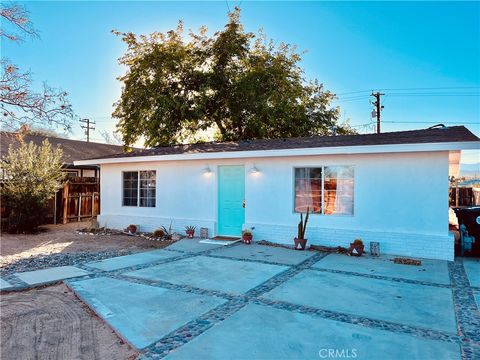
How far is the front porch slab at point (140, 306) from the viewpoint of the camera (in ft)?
12.8

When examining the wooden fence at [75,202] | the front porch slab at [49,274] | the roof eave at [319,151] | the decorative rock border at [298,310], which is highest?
the roof eave at [319,151]

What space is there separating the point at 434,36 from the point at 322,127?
803 centimetres

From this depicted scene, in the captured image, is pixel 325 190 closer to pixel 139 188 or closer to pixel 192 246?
pixel 192 246

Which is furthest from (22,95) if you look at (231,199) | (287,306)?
(231,199)

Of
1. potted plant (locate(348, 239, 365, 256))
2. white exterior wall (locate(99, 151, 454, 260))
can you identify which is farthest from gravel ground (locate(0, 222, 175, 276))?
potted plant (locate(348, 239, 365, 256))

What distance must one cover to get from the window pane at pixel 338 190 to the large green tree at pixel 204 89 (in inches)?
357

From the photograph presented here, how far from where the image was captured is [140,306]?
470 centimetres

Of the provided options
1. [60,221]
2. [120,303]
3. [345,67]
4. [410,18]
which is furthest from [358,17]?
[60,221]

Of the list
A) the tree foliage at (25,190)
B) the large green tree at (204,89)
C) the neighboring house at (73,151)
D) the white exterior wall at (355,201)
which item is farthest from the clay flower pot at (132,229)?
the large green tree at (204,89)

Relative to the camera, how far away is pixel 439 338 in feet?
12.3

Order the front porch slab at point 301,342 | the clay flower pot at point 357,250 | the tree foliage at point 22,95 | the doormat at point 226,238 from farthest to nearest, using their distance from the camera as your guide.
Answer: the doormat at point 226,238 → the clay flower pot at point 357,250 → the tree foliage at point 22,95 → the front porch slab at point 301,342

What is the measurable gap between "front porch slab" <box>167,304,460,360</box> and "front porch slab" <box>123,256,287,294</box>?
1.44 metres

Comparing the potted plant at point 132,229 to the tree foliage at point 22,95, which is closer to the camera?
the tree foliage at point 22,95

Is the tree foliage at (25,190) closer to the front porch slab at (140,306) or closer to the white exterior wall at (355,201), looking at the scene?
the white exterior wall at (355,201)
